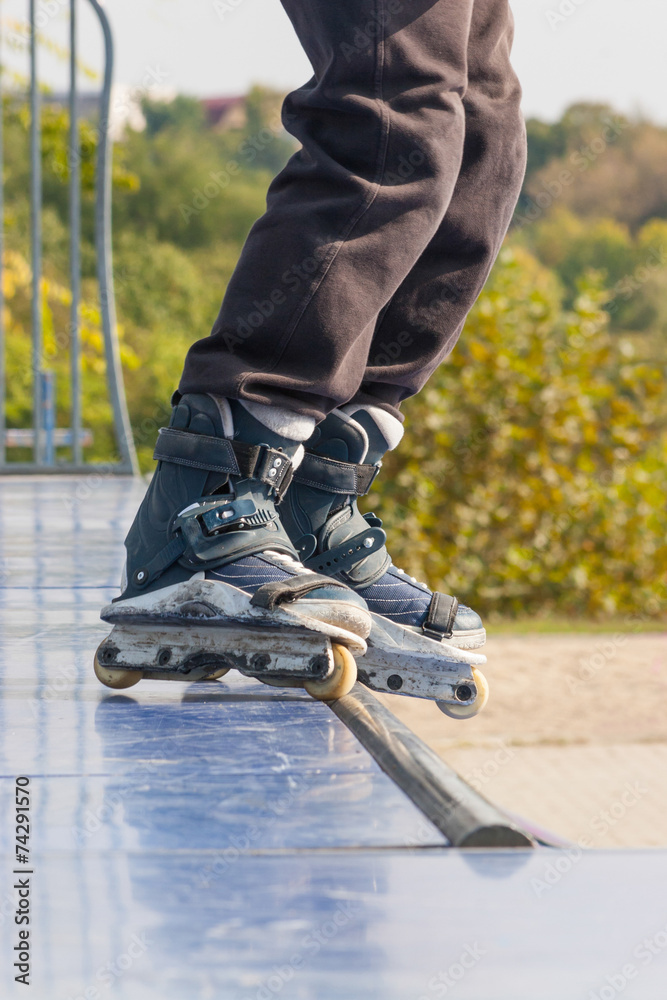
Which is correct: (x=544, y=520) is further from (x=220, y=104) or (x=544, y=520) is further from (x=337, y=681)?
(x=220, y=104)

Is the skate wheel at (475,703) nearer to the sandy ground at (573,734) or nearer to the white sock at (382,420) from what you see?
the white sock at (382,420)

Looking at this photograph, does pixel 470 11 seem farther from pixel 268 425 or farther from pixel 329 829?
pixel 329 829

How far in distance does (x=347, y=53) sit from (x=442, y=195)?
0.54ft

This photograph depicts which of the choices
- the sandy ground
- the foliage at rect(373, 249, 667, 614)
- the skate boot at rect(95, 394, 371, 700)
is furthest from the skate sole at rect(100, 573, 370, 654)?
the foliage at rect(373, 249, 667, 614)

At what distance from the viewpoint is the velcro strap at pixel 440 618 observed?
1231 mm

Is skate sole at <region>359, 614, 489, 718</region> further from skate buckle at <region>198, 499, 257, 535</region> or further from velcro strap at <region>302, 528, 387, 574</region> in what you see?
skate buckle at <region>198, 499, 257, 535</region>

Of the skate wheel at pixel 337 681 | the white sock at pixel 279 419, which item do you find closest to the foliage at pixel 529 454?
the white sock at pixel 279 419

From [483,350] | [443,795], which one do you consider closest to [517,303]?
[483,350]

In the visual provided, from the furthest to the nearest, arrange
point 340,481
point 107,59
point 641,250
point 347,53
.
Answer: point 641,250 → point 107,59 → point 340,481 → point 347,53

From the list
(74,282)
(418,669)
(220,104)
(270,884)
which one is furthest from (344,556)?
(220,104)

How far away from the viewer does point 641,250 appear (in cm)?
2525

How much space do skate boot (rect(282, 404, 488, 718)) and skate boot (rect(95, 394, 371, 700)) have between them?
3.1 inches

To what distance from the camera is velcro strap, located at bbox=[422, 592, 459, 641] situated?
48.5 inches

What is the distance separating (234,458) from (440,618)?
301 millimetres
